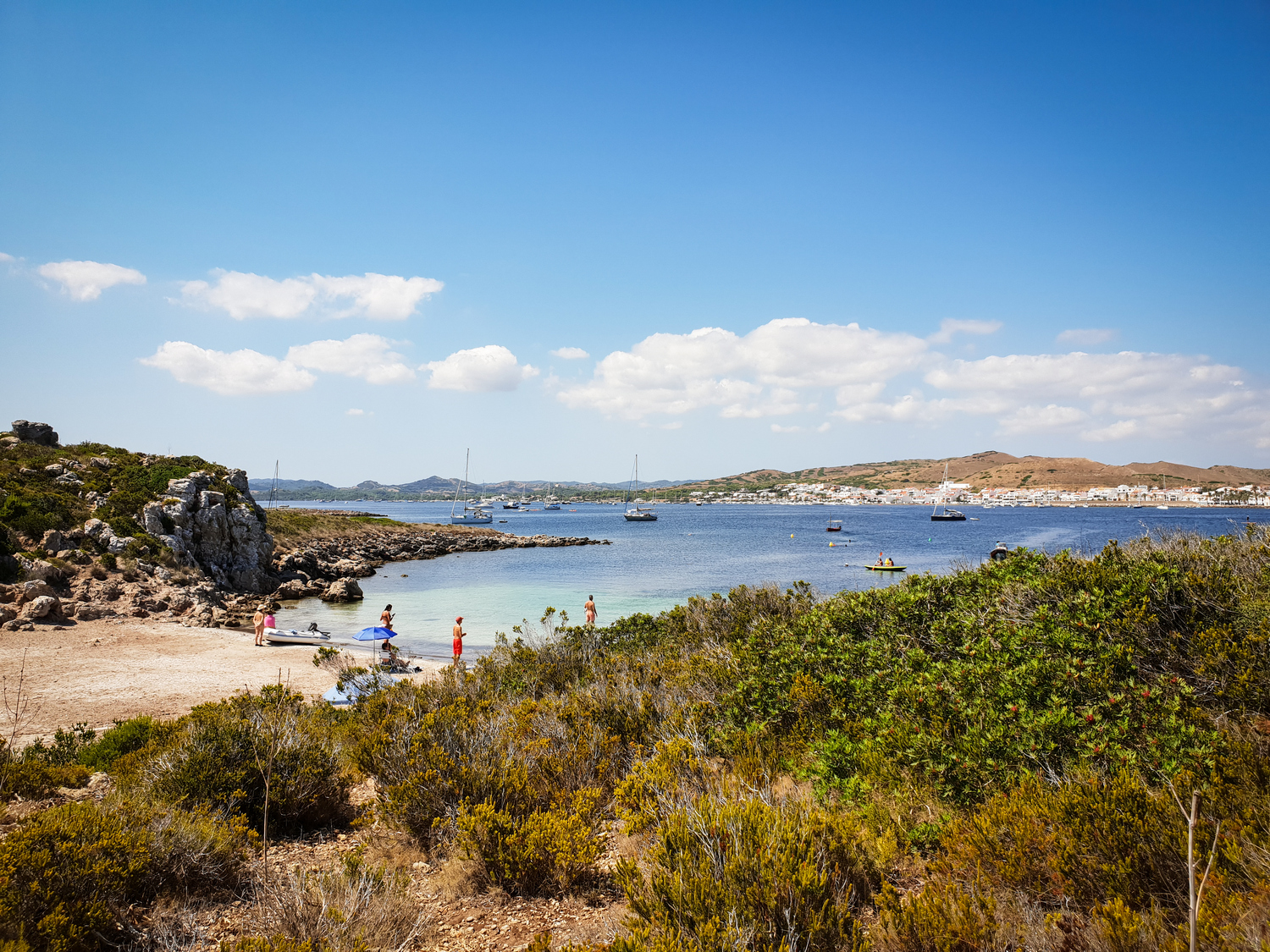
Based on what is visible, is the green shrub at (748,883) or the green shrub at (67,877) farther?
the green shrub at (67,877)

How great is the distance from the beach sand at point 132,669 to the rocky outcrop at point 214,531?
7724 millimetres

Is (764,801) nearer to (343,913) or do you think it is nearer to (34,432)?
(343,913)

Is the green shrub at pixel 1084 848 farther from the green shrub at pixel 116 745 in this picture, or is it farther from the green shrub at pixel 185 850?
the green shrub at pixel 116 745

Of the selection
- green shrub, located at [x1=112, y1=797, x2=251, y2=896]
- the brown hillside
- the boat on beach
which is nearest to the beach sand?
the boat on beach

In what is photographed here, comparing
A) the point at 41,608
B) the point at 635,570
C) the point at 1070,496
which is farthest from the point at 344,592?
the point at 1070,496

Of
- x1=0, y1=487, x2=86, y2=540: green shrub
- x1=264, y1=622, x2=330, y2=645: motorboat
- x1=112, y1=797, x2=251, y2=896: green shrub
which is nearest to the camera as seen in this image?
x1=112, y1=797, x2=251, y2=896: green shrub

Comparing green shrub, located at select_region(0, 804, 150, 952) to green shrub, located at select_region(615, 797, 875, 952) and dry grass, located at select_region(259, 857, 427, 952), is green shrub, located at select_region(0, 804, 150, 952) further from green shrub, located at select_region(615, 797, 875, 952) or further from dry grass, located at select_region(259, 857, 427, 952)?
green shrub, located at select_region(615, 797, 875, 952)

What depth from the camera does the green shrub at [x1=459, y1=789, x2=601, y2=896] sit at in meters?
4.27

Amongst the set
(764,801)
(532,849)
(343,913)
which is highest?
(764,801)

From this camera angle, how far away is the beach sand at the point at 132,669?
11578 millimetres

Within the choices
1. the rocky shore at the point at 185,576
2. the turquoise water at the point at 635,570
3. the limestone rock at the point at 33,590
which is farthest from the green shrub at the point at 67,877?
the limestone rock at the point at 33,590

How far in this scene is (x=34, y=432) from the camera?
3356 cm

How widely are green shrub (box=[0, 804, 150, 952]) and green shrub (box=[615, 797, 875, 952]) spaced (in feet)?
10.1

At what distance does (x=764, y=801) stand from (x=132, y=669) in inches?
671
